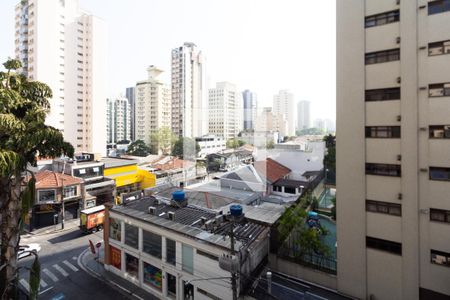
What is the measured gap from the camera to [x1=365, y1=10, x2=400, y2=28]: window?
41.8 ft

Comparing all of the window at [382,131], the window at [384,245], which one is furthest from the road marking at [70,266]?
the window at [382,131]

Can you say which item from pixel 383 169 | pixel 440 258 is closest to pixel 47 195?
pixel 383 169

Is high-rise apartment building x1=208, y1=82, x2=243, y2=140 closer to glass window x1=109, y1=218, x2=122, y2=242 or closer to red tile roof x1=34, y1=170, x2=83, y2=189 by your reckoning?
red tile roof x1=34, y1=170, x2=83, y2=189

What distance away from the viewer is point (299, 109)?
135 meters

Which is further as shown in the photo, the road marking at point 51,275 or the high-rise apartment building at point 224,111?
the high-rise apartment building at point 224,111

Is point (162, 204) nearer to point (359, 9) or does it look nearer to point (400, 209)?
point (400, 209)

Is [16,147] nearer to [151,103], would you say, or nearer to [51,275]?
[51,275]

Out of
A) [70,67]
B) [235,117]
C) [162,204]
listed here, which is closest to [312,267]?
[162,204]

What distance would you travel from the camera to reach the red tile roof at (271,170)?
106 ft

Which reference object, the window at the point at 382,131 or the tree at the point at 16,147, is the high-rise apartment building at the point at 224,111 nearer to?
the window at the point at 382,131

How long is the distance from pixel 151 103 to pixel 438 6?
8169 cm

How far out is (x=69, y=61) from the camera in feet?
181

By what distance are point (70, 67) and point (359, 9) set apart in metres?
59.7

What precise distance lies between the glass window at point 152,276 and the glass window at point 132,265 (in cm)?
95
